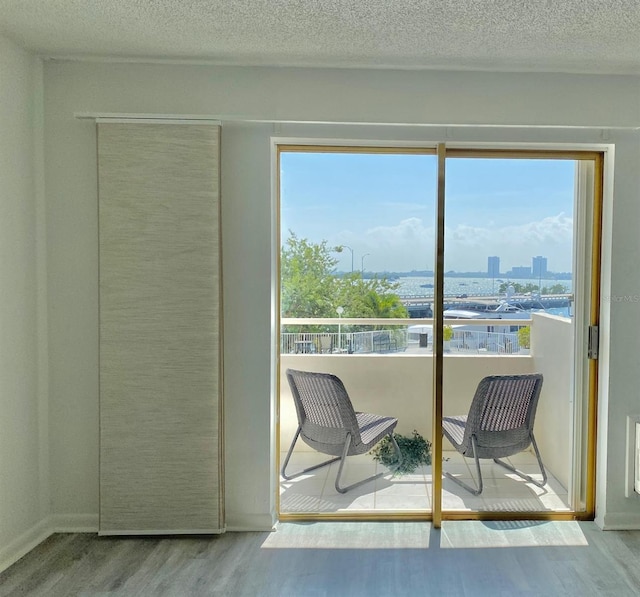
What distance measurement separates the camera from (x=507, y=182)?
9.98 ft

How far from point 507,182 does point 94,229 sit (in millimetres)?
2340

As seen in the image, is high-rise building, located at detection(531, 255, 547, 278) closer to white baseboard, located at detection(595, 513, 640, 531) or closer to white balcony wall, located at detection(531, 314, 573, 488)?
white balcony wall, located at detection(531, 314, 573, 488)

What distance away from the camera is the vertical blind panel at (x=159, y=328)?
2783 millimetres

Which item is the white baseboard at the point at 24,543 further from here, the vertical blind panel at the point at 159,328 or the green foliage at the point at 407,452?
the green foliage at the point at 407,452

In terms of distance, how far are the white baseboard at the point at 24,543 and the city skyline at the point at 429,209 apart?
2162 millimetres

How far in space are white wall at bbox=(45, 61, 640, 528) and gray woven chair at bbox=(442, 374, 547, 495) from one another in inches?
16.2

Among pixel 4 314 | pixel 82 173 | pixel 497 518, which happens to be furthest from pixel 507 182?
pixel 4 314

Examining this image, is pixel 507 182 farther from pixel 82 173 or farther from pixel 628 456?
pixel 82 173

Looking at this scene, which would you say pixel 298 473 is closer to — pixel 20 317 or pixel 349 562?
pixel 349 562

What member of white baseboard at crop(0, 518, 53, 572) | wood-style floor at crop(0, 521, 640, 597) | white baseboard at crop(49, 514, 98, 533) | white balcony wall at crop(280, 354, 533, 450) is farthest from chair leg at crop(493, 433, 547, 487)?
A: white baseboard at crop(0, 518, 53, 572)

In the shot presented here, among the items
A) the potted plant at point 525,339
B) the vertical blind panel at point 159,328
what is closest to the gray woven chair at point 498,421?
the potted plant at point 525,339

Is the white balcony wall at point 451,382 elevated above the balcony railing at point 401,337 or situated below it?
below

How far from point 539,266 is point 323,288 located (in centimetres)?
126

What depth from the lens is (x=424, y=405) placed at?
314cm
